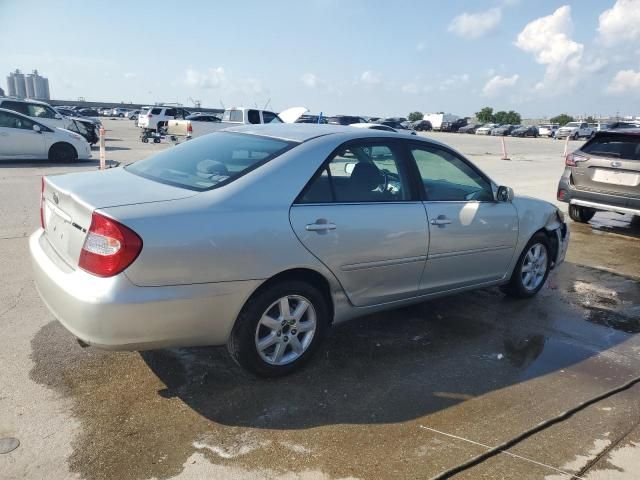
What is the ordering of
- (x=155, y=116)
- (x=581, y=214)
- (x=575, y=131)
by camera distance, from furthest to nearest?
(x=575, y=131)
(x=155, y=116)
(x=581, y=214)

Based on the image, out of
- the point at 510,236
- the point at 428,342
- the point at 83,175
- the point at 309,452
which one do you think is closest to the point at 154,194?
the point at 83,175

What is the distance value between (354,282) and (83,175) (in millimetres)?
2008

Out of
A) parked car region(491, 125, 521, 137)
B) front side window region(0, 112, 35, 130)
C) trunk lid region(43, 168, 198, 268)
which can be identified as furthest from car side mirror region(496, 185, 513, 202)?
parked car region(491, 125, 521, 137)

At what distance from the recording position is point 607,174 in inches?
324

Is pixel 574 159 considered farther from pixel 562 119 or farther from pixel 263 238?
pixel 562 119

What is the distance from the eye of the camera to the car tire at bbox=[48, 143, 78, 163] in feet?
47.0

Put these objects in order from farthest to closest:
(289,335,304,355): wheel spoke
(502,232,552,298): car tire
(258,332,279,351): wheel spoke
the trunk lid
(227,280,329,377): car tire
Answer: (502,232,552,298): car tire, (289,335,304,355): wheel spoke, (258,332,279,351): wheel spoke, (227,280,329,377): car tire, the trunk lid

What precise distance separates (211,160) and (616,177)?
22.3 feet

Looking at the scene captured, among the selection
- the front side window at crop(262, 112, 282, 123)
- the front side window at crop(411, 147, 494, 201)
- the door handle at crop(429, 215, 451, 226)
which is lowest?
the door handle at crop(429, 215, 451, 226)

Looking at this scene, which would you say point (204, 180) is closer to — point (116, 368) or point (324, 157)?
point (324, 157)

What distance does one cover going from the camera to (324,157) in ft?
11.9

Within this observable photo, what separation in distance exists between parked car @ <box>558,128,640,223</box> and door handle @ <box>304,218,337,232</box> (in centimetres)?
631

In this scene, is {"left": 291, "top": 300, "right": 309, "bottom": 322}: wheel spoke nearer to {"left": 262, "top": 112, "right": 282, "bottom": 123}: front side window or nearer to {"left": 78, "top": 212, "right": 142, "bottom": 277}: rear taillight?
{"left": 78, "top": 212, "right": 142, "bottom": 277}: rear taillight

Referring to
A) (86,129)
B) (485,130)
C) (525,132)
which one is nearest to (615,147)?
(86,129)
